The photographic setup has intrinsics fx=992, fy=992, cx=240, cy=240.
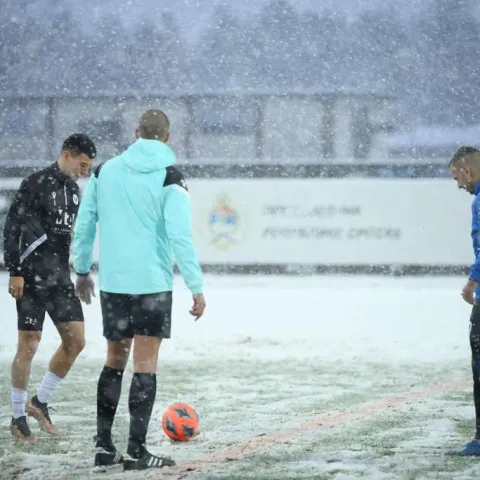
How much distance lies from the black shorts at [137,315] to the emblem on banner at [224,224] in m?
13.5

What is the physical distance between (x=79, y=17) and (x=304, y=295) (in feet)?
61.9

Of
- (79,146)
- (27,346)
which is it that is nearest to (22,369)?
(27,346)

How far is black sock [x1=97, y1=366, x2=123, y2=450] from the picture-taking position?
4.47 metres

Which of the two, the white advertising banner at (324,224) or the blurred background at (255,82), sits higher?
the blurred background at (255,82)

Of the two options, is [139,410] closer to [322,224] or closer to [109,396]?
[109,396]

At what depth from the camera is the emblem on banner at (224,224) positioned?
Result: 18.0m

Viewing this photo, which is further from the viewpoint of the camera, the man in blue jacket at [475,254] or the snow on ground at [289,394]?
the man in blue jacket at [475,254]

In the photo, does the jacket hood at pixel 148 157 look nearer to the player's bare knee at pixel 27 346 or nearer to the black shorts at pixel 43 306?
the black shorts at pixel 43 306

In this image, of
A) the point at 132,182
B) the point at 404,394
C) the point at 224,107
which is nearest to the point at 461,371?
the point at 404,394

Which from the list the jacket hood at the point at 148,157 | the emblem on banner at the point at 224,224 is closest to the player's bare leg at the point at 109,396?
the jacket hood at the point at 148,157

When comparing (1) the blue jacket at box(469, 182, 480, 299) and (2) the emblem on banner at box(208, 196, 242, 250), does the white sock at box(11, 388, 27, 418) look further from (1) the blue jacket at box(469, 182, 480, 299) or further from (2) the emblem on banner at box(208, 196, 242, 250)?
(2) the emblem on banner at box(208, 196, 242, 250)

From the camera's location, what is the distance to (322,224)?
1797 cm

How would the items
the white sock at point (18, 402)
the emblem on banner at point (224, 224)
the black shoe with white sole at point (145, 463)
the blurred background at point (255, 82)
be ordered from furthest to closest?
1. the blurred background at point (255, 82)
2. the emblem on banner at point (224, 224)
3. the white sock at point (18, 402)
4. the black shoe with white sole at point (145, 463)

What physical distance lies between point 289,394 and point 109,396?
294 centimetres
